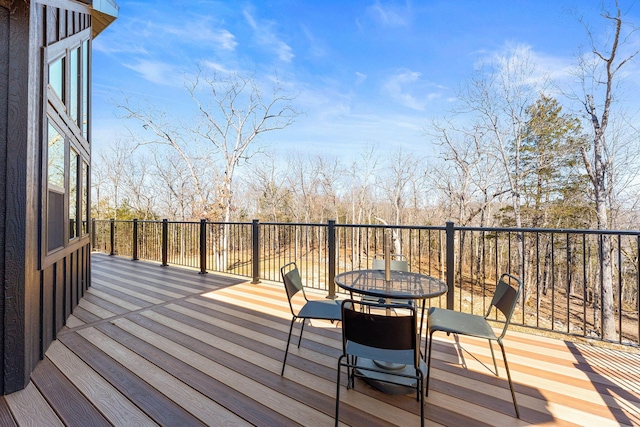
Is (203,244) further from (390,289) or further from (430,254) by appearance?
(430,254)

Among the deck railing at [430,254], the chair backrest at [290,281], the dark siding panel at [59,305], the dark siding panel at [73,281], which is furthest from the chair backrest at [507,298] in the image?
the dark siding panel at [73,281]

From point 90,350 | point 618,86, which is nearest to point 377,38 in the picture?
point 618,86

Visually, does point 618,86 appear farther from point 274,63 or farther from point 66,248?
point 66,248

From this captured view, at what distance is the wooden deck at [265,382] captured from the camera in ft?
5.19

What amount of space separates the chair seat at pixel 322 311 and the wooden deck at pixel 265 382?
41cm

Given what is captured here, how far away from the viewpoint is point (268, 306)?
11.7 feet

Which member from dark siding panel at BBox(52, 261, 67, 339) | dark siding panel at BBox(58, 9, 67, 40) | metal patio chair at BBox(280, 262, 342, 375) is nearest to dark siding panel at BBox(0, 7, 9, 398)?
dark siding panel at BBox(52, 261, 67, 339)

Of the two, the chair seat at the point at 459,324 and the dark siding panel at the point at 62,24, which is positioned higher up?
the dark siding panel at the point at 62,24

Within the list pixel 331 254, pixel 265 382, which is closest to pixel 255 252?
pixel 331 254

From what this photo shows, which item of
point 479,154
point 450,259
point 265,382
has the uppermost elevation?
point 479,154

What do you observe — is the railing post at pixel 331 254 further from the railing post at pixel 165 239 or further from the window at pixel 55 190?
the railing post at pixel 165 239

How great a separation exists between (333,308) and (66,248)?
2.97 meters

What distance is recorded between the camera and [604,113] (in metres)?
10.3

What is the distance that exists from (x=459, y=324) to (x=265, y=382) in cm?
137
